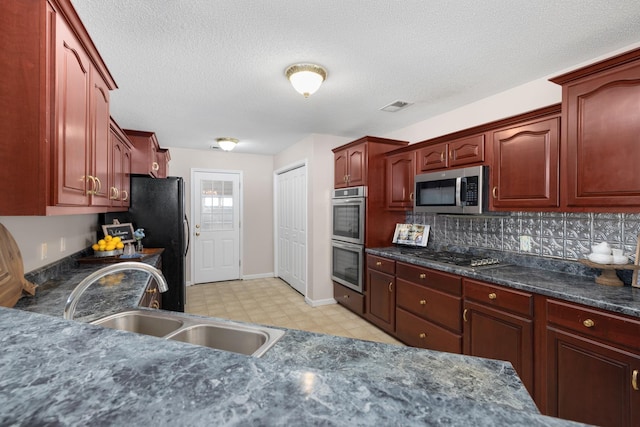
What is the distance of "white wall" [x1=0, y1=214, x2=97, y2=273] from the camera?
177 centimetres

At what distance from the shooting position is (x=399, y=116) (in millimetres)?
3285

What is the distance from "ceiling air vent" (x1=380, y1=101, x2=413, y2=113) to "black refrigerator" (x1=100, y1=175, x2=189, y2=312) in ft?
8.11

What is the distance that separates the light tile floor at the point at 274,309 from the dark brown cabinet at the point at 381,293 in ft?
0.45

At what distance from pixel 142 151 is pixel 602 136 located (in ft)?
14.2

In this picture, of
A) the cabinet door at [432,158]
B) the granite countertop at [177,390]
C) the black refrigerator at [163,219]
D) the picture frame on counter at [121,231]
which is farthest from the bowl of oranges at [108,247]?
the cabinet door at [432,158]

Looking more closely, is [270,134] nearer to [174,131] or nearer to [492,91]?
[174,131]

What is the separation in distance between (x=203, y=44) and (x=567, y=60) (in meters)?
2.48

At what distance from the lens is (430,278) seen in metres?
2.54

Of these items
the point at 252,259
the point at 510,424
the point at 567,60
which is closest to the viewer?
the point at 510,424

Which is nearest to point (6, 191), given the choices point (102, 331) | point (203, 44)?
point (102, 331)

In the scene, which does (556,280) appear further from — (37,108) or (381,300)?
(37,108)

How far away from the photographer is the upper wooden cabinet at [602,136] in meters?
1.63

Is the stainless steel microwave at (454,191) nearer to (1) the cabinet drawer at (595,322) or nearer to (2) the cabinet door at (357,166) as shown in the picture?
(2) the cabinet door at (357,166)

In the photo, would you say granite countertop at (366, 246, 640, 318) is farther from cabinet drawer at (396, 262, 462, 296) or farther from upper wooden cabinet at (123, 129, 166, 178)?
upper wooden cabinet at (123, 129, 166, 178)
